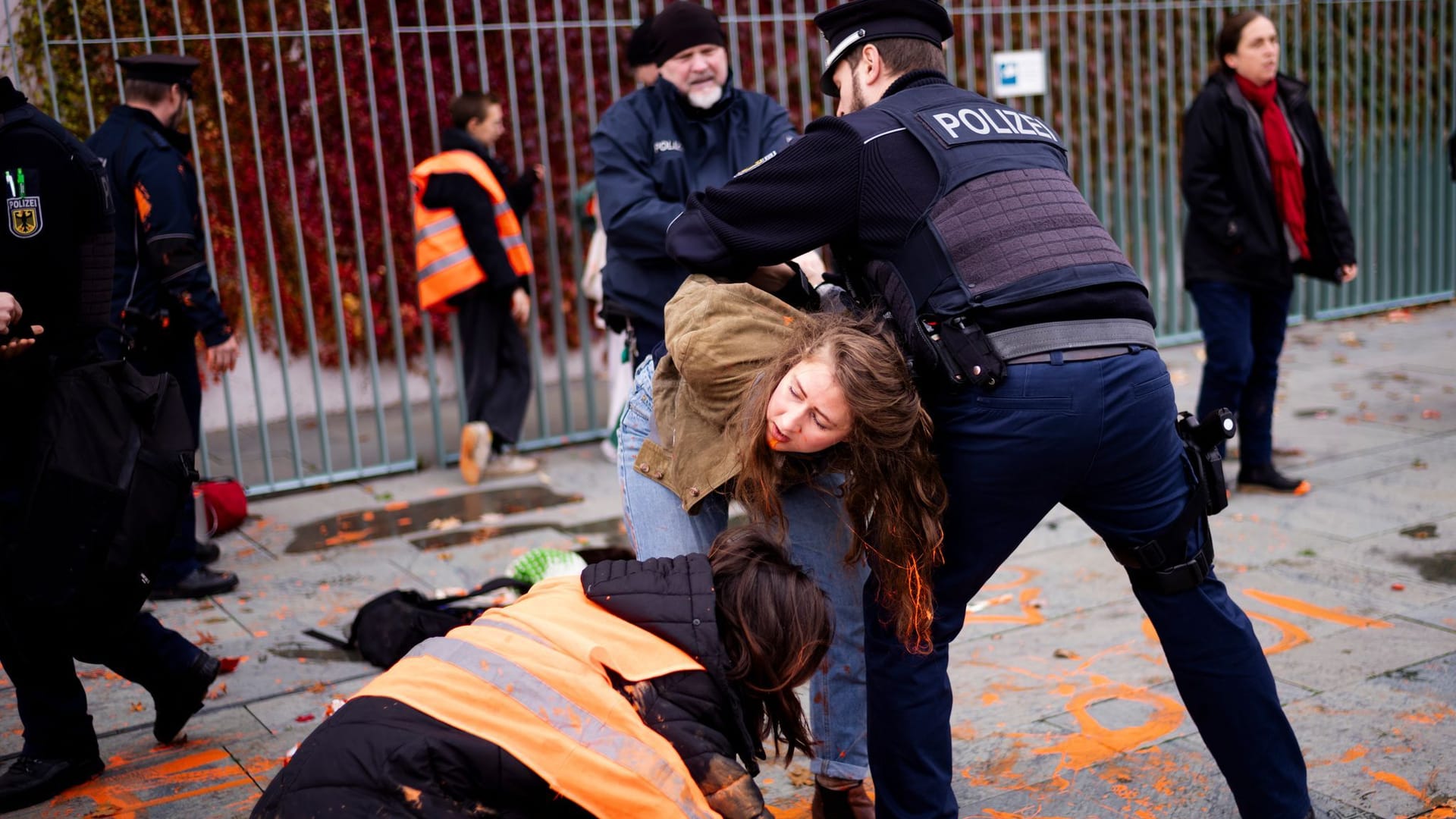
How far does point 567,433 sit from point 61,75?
305 centimetres

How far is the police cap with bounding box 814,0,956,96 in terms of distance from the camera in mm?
2734

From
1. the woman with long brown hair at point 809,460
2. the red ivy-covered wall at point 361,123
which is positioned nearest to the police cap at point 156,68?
the red ivy-covered wall at point 361,123

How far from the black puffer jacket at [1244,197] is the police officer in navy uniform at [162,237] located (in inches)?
159

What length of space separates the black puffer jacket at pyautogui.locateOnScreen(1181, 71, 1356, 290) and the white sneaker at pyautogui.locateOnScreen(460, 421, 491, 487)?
341 cm

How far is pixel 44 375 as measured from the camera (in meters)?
3.35

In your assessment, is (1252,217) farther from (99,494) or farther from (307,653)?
(99,494)

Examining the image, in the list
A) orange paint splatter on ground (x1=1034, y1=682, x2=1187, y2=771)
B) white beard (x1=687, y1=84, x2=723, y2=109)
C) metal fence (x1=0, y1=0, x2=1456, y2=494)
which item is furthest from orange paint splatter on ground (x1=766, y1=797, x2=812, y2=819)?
metal fence (x1=0, y1=0, x2=1456, y2=494)

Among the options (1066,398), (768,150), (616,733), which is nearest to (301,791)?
(616,733)

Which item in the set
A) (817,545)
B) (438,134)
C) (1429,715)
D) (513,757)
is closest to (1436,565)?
(1429,715)

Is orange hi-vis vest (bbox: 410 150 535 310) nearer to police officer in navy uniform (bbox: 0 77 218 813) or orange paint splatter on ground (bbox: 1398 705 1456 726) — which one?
police officer in navy uniform (bbox: 0 77 218 813)

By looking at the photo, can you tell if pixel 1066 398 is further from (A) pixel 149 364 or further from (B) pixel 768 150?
(A) pixel 149 364

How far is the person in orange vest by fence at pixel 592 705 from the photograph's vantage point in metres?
1.95

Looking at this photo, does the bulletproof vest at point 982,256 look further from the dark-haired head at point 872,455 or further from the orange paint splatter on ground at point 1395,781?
the orange paint splatter on ground at point 1395,781

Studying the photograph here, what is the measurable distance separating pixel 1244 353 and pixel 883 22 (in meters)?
3.47
